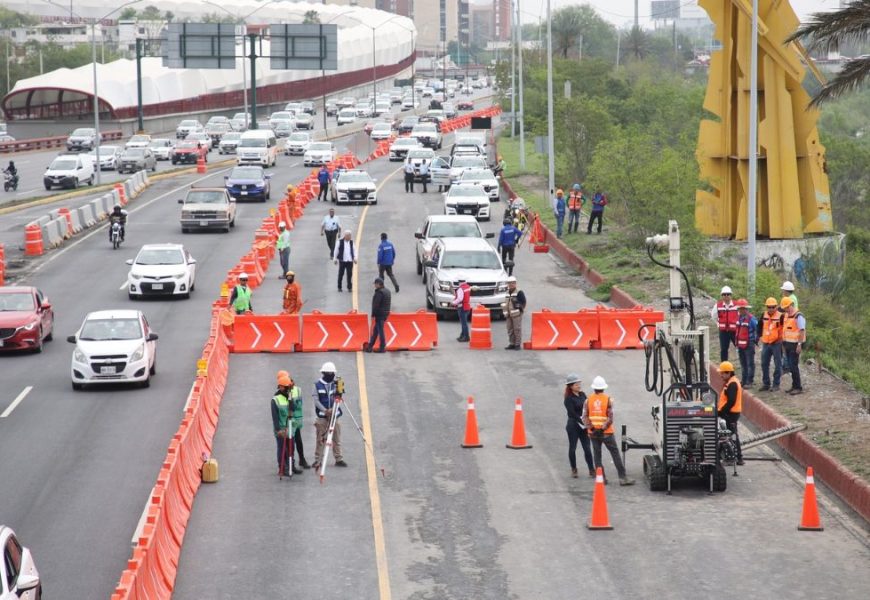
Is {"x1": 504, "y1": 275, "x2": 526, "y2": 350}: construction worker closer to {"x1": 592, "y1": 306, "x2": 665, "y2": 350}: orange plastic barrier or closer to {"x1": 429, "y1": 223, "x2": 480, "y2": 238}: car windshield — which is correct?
{"x1": 592, "y1": 306, "x2": 665, "y2": 350}: orange plastic barrier

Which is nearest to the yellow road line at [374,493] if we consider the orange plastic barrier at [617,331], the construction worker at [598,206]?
the orange plastic barrier at [617,331]

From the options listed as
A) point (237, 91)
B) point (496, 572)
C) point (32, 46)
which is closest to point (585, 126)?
point (496, 572)

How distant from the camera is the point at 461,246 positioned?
115ft

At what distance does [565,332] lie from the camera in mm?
30562

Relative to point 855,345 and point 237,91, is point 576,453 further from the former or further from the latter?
point 237,91

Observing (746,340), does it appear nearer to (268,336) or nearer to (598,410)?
(598,410)

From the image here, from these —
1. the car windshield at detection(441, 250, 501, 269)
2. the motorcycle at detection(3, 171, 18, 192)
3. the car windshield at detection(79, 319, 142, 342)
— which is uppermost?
the motorcycle at detection(3, 171, 18, 192)

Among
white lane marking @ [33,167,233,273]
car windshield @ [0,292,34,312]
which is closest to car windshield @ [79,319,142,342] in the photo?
car windshield @ [0,292,34,312]

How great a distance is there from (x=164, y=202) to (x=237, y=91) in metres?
87.7

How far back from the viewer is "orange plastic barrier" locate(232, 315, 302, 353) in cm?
3019

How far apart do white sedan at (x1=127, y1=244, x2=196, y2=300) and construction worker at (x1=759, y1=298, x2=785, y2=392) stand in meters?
16.6

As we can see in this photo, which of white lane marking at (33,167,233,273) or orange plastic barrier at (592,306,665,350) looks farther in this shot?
white lane marking at (33,167,233,273)

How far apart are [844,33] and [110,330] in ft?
45.8

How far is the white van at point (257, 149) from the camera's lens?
75188 mm
